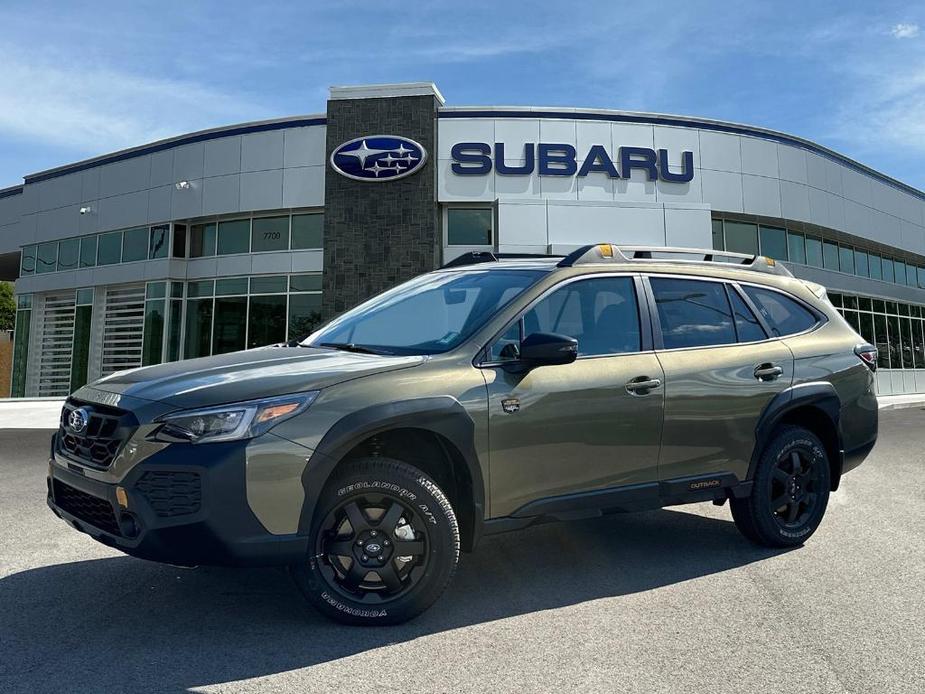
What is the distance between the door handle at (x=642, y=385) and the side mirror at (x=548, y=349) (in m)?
0.60

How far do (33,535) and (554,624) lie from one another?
3858 millimetres

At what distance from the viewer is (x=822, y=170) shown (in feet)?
80.8

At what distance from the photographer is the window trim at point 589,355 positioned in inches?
151

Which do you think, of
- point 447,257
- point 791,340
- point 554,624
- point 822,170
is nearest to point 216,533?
point 554,624

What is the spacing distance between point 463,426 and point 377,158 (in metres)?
18.3

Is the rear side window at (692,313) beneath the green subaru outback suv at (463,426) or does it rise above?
above

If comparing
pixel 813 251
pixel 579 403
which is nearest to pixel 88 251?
pixel 813 251

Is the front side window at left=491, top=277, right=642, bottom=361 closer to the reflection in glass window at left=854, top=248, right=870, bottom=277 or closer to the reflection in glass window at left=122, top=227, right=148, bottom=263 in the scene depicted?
the reflection in glass window at left=122, top=227, right=148, bottom=263

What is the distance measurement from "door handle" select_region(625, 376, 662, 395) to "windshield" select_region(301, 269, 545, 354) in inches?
31.4

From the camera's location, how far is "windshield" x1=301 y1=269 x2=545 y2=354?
4027 millimetres

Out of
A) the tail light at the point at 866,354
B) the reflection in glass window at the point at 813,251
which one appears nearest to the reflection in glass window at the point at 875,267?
the reflection in glass window at the point at 813,251

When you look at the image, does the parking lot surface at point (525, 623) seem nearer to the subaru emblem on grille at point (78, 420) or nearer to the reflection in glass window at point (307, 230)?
the subaru emblem on grille at point (78, 420)

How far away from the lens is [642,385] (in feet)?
13.9

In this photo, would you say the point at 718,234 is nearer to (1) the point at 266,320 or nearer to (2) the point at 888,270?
(2) the point at 888,270
